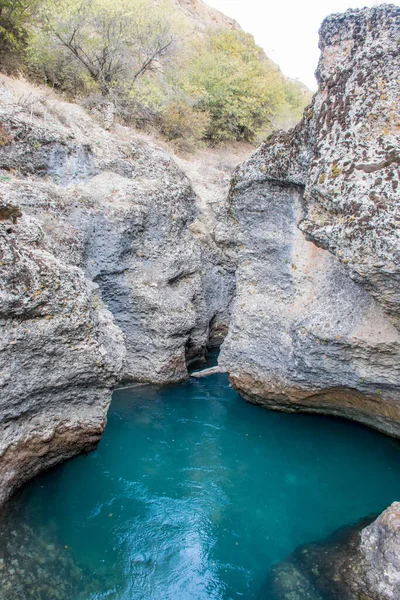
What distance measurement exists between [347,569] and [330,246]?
162 inches

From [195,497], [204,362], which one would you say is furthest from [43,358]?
[204,362]

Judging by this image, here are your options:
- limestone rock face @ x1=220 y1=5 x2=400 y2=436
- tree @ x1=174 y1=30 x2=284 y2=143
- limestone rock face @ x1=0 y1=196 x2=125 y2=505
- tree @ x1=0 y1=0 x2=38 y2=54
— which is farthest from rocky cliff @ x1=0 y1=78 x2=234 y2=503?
tree @ x1=174 y1=30 x2=284 y2=143

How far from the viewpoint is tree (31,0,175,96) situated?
14031 mm

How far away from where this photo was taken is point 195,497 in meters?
6.56

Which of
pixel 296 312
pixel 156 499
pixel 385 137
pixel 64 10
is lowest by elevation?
pixel 156 499

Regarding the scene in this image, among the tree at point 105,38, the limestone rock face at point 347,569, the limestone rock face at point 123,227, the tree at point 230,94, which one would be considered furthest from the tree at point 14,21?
the limestone rock face at point 347,569

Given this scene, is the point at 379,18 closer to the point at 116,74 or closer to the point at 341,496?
the point at 341,496

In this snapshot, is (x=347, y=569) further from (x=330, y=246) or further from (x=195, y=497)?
(x=330, y=246)

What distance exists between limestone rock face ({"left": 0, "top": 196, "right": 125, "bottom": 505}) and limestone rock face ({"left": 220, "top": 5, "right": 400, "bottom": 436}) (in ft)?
10.6

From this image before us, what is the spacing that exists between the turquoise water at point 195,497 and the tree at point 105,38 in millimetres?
12379

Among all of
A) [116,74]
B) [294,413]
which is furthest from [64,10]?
[294,413]

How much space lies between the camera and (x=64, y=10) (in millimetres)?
13742

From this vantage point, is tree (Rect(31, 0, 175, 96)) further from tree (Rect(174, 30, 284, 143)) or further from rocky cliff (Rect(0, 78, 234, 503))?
rocky cliff (Rect(0, 78, 234, 503))

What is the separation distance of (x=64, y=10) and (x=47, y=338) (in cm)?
1346
